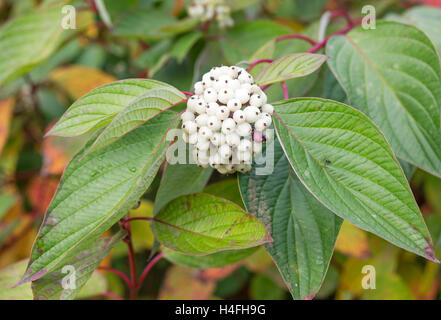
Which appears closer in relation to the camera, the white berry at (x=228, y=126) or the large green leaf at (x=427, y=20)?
the white berry at (x=228, y=126)

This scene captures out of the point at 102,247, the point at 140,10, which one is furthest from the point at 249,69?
the point at 140,10

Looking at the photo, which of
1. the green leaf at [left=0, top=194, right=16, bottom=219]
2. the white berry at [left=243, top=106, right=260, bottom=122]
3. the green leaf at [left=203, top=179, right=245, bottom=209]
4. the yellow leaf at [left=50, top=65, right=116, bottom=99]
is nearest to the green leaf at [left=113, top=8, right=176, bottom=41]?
the yellow leaf at [left=50, top=65, right=116, bottom=99]

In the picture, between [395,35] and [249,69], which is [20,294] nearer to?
[249,69]

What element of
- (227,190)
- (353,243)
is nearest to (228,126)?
(227,190)

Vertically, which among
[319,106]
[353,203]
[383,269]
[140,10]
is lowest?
[383,269]

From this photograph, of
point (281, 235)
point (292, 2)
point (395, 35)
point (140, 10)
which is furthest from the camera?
point (292, 2)

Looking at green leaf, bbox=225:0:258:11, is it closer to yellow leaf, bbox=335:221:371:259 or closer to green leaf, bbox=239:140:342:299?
green leaf, bbox=239:140:342:299

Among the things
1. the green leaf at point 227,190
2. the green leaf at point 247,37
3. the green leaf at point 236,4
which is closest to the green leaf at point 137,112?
the green leaf at point 227,190

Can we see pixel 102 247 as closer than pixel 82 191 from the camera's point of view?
No

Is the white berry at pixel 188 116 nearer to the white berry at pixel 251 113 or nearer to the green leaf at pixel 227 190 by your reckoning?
the white berry at pixel 251 113
